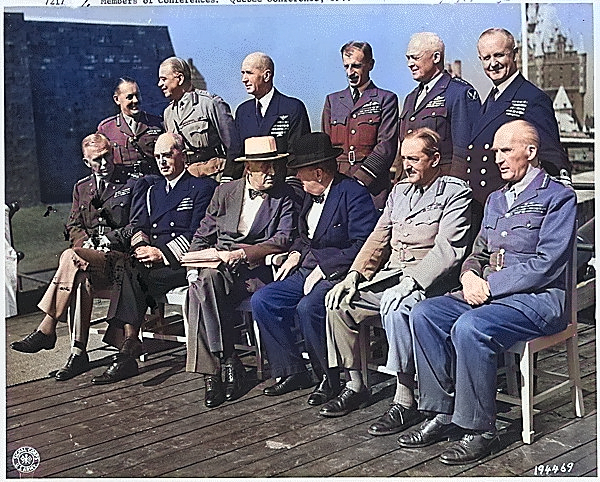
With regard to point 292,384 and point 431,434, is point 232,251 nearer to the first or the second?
point 292,384

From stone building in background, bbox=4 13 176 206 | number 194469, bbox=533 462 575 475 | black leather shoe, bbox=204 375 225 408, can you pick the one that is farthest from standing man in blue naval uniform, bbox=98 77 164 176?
number 194469, bbox=533 462 575 475

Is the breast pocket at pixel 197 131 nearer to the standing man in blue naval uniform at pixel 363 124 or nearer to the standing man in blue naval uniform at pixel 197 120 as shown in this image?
the standing man in blue naval uniform at pixel 197 120

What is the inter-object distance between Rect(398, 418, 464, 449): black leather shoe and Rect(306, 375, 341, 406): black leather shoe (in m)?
0.41

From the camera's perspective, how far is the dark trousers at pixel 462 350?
13.1 ft

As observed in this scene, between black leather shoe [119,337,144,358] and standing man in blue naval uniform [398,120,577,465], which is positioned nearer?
standing man in blue naval uniform [398,120,577,465]

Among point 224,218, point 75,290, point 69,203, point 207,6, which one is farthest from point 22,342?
point 207,6

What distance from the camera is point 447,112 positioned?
13.9 ft

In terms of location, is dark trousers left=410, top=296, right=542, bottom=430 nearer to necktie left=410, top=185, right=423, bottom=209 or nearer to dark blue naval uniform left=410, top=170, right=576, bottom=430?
dark blue naval uniform left=410, top=170, right=576, bottom=430

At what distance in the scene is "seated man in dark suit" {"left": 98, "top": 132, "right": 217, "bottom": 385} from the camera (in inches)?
175

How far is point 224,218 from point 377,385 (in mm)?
1088

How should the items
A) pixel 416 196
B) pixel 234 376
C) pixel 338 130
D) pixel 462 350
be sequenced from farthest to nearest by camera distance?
pixel 234 376 → pixel 338 130 → pixel 416 196 → pixel 462 350

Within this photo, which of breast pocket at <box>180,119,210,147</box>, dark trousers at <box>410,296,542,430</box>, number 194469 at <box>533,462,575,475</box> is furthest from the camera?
breast pocket at <box>180,119,210,147</box>

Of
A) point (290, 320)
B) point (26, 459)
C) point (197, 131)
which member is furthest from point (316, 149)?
point (26, 459)

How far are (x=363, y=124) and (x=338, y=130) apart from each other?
12 cm
